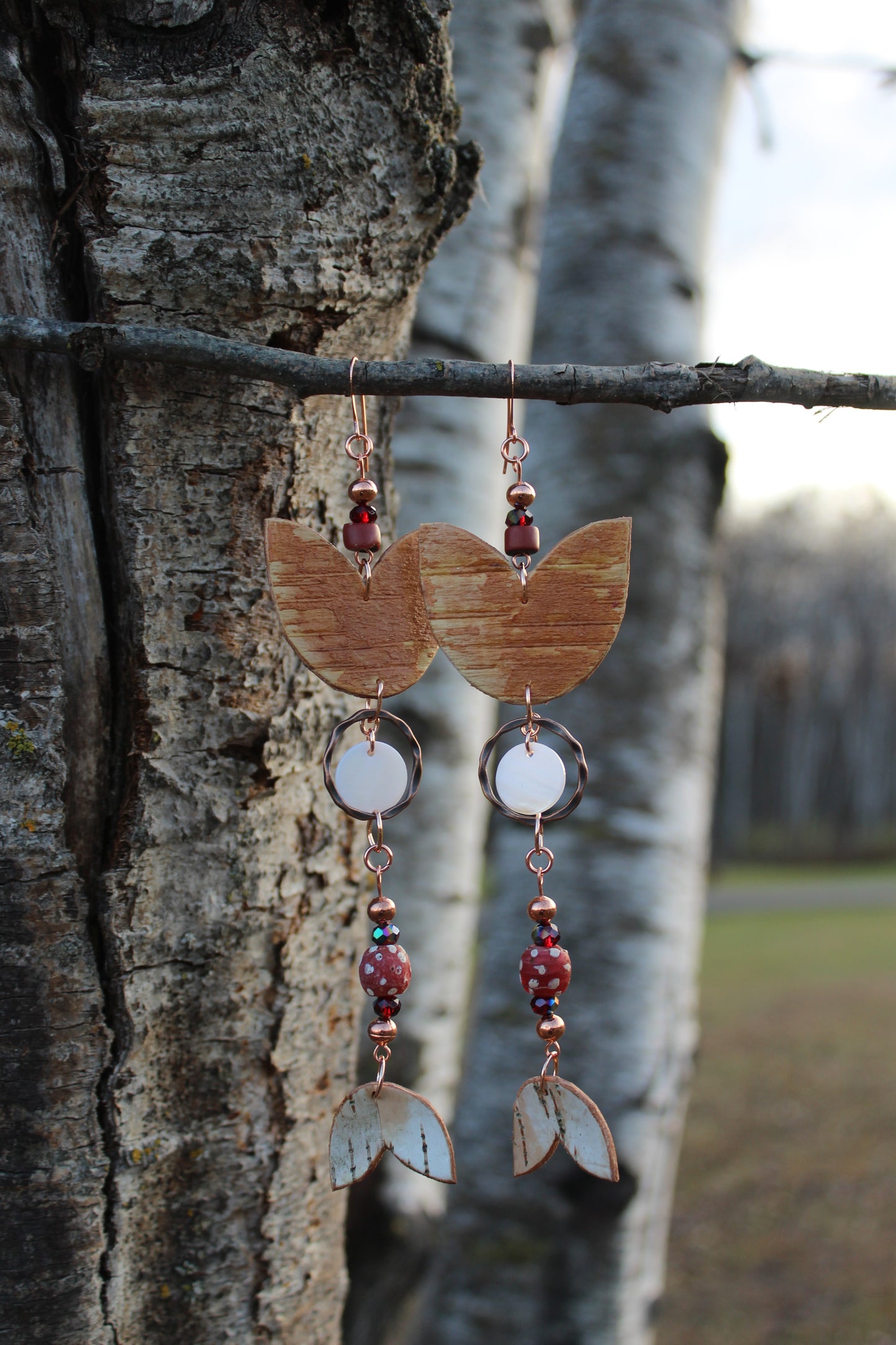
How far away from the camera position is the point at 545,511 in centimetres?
270

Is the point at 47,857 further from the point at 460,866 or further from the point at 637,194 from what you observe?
the point at 637,194

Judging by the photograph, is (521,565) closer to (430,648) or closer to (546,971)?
(430,648)

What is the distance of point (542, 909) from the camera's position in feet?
4.52

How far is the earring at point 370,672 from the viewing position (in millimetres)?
1263

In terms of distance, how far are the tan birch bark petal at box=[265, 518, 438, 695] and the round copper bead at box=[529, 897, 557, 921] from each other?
353 millimetres

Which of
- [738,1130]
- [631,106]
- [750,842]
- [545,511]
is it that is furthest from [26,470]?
[750,842]

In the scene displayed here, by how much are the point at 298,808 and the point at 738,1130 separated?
6102 millimetres

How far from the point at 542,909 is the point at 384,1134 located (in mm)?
360

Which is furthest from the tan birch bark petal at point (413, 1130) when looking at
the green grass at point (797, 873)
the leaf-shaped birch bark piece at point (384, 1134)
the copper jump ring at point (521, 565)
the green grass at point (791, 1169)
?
the green grass at point (797, 873)

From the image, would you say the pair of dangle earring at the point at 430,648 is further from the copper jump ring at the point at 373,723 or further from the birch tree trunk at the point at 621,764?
the birch tree trunk at the point at 621,764

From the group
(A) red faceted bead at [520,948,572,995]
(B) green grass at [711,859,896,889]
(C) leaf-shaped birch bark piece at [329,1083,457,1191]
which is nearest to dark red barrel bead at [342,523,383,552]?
(A) red faceted bead at [520,948,572,995]

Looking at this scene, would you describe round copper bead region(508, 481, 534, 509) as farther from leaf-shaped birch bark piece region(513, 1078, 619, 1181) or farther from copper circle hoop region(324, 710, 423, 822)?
leaf-shaped birch bark piece region(513, 1078, 619, 1181)

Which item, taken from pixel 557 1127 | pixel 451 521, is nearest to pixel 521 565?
pixel 557 1127

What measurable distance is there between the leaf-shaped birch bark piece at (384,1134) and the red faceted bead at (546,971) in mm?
211
